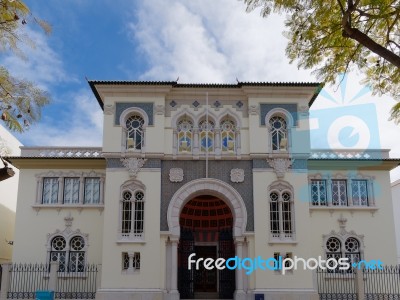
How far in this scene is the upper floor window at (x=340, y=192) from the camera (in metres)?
23.3

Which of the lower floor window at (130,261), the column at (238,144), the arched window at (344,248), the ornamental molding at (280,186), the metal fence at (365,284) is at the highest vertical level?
the column at (238,144)

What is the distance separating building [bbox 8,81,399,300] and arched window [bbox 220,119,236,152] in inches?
1.9

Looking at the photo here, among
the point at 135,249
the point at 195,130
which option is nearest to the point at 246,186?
the point at 195,130

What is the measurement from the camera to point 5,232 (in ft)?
89.8

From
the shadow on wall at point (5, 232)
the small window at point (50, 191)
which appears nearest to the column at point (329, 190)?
the small window at point (50, 191)

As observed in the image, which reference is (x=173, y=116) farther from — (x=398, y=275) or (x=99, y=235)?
(x=398, y=275)

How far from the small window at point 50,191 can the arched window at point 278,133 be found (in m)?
10.6

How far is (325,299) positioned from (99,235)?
10.6 meters

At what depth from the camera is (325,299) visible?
21.4 m

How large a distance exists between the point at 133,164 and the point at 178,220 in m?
3.14

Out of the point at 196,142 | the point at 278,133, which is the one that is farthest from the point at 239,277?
the point at 278,133

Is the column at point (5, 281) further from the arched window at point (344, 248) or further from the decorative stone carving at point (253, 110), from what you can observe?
the arched window at point (344, 248)

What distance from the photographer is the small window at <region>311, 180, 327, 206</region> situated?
23.3 m

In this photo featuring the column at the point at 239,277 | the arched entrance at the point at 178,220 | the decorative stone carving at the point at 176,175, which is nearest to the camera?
the column at the point at 239,277
